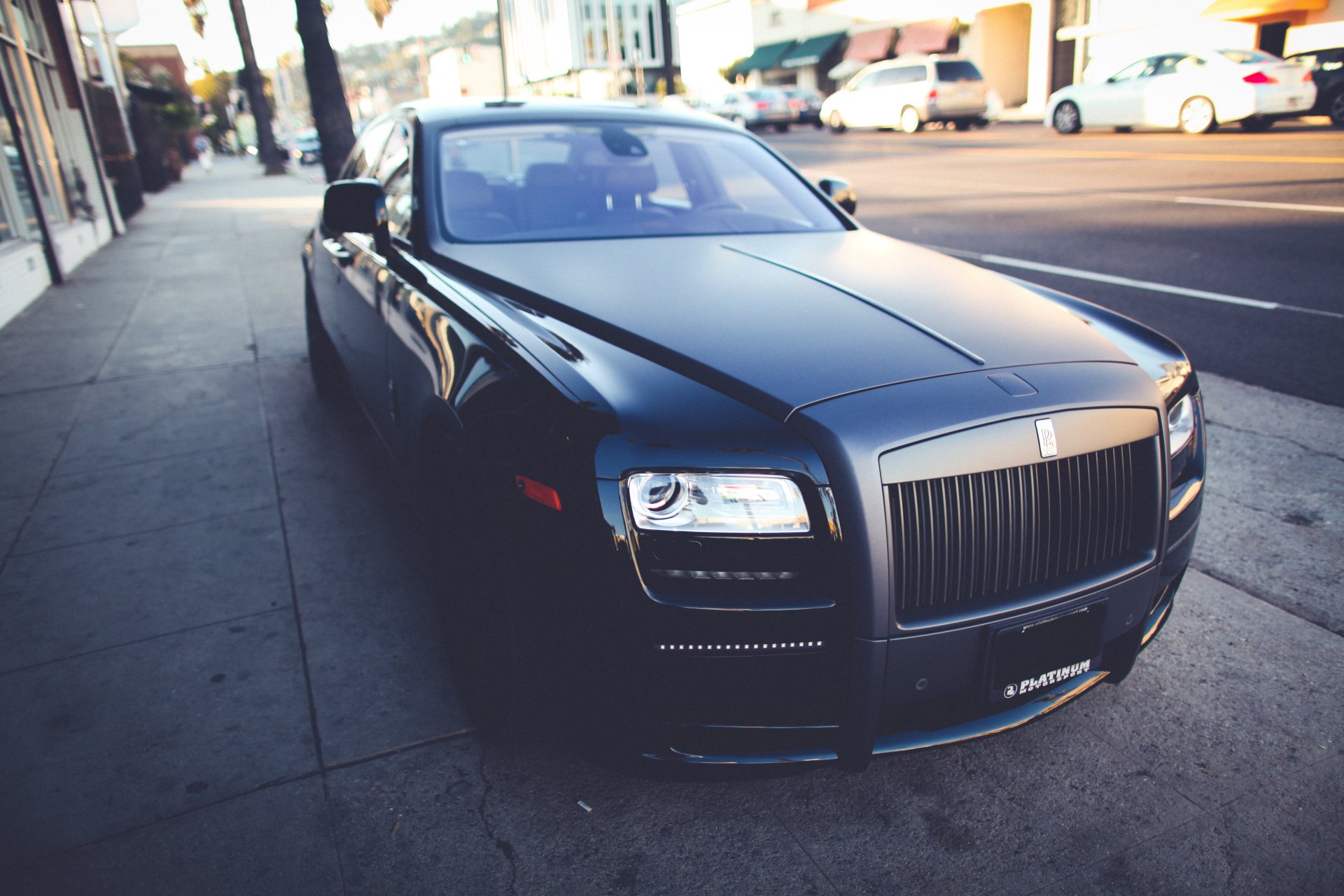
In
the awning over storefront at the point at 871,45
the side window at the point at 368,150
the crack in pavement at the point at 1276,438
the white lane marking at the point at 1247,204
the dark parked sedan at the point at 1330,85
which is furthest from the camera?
the awning over storefront at the point at 871,45

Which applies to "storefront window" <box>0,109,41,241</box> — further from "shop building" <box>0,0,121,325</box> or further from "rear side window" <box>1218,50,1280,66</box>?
"rear side window" <box>1218,50,1280,66</box>

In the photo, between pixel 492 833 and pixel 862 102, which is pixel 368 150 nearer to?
pixel 492 833

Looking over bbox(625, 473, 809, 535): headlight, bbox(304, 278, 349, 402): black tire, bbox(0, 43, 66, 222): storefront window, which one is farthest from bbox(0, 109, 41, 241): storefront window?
bbox(625, 473, 809, 535): headlight

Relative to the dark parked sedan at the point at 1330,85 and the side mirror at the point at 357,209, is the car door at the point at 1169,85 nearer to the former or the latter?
the dark parked sedan at the point at 1330,85

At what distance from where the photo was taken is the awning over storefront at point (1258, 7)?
25.8 m

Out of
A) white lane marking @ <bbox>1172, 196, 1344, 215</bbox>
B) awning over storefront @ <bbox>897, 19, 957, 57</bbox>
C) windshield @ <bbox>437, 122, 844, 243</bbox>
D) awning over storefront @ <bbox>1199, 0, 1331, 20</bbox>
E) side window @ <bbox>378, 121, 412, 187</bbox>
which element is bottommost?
white lane marking @ <bbox>1172, 196, 1344, 215</bbox>

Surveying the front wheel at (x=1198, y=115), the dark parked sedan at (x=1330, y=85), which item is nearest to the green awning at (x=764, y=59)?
the front wheel at (x=1198, y=115)

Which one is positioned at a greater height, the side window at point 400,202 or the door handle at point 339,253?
the side window at point 400,202

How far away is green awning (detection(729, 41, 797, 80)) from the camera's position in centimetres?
5081

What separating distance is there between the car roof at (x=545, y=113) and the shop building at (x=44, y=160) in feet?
21.1

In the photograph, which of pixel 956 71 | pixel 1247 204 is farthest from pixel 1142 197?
pixel 956 71

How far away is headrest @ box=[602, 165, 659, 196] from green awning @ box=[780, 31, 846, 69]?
157 feet

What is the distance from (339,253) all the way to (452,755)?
2506 millimetres

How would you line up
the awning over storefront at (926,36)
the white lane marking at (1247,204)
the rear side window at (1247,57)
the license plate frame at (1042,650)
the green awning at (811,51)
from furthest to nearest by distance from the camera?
1. the green awning at (811,51)
2. the awning over storefront at (926,36)
3. the rear side window at (1247,57)
4. the white lane marking at (1247,204)
5. the license plate frame at (1042,650)
